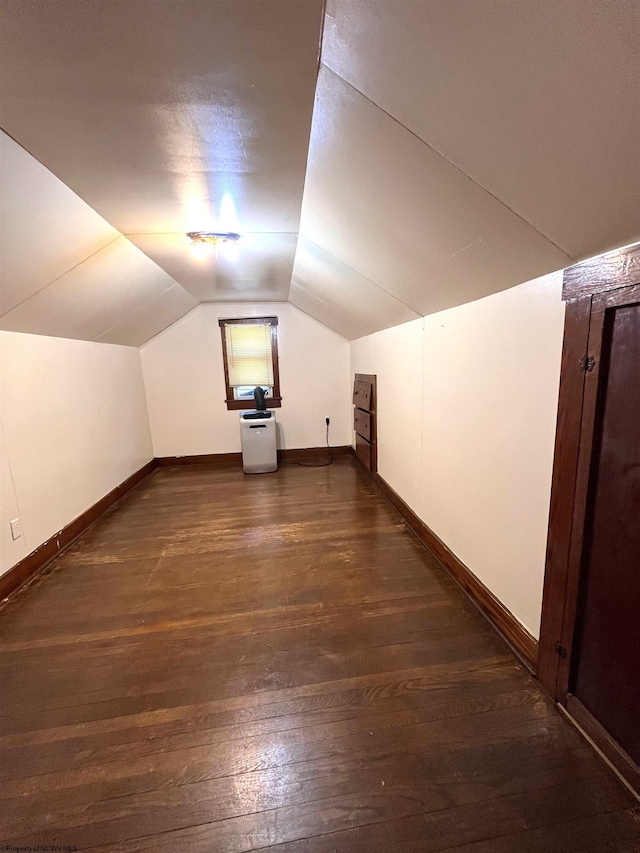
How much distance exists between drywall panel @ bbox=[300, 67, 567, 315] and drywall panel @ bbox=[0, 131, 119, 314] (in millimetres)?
1062

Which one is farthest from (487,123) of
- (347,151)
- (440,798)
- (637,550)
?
(440,798)

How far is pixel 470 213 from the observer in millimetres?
1232

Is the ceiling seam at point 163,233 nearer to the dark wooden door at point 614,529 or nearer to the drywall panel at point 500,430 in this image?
the drywall panel at point 500,430

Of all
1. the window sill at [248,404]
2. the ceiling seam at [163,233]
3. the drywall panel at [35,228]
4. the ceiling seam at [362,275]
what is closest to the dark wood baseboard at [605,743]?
the ceiling seam at [362,275]

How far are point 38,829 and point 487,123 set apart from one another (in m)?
2.34

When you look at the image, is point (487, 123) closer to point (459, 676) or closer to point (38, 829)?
point (459, 676)

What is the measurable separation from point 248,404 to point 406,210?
3.62m

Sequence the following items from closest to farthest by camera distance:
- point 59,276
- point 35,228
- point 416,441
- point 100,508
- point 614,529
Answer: point 614,529, point 35,228, point 59,276, point 416,441, point 100,508

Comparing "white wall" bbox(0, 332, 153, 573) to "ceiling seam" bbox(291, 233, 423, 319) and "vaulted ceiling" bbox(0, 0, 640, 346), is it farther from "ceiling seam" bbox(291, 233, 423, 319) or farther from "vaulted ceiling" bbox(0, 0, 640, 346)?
"ceiling seam" bbox(291, 233, 423, 319)

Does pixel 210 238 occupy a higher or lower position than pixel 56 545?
higher

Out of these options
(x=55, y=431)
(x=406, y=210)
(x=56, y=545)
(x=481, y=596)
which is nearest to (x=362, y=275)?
(x=406, y=210)

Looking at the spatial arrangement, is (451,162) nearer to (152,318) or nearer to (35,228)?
(35,228)

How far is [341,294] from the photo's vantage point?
294 centimetres

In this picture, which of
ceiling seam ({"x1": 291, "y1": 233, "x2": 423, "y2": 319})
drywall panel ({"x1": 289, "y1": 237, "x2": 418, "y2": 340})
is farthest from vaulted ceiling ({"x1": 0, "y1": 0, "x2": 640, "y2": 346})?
drywall panel ({"x1": 289, "y1": 237, "x2": 418, "y2": 340})
